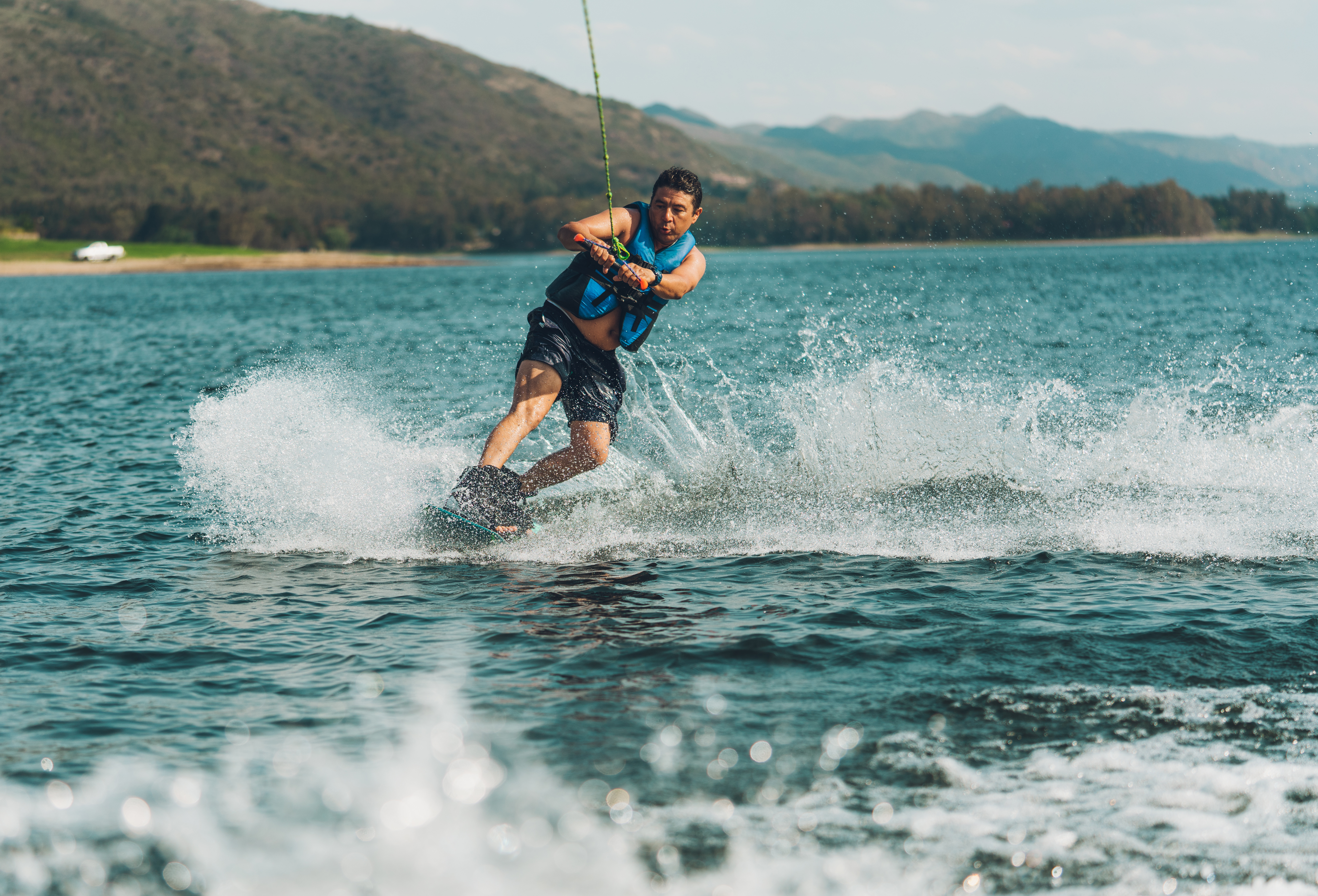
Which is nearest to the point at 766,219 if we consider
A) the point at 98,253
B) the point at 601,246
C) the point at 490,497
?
the point at 98,253

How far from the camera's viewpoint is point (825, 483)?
8.91 meters

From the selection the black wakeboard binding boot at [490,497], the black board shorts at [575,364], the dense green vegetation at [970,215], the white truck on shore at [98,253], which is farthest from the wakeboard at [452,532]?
the white truck on shore at [98,253]

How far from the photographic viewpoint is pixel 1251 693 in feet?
16.0

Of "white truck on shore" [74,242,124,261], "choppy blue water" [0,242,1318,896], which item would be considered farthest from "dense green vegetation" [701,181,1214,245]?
"choppy blue water" [0,242,1318,896]

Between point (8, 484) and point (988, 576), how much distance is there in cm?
949

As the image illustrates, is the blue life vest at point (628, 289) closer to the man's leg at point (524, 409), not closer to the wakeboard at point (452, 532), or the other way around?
the man's leg at point (524, 409)

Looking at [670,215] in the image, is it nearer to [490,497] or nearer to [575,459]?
[575,459]

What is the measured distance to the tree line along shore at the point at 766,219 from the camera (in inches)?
4131

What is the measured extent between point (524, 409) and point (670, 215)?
64.8 inches

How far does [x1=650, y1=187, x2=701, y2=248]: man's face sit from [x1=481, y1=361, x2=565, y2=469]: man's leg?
1.17 meters

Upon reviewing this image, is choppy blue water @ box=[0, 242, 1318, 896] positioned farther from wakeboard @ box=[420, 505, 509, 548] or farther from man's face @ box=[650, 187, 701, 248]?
man's face @ box=[650, 187, 701, 248]

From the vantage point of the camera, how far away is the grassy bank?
115188mm

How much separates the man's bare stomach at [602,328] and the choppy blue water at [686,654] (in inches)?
57.2

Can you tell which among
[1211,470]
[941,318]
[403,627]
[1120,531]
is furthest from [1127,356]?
[403,627]
